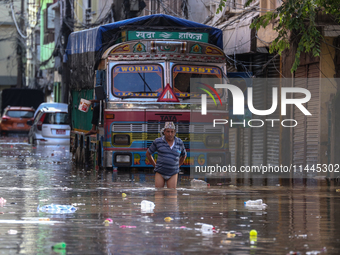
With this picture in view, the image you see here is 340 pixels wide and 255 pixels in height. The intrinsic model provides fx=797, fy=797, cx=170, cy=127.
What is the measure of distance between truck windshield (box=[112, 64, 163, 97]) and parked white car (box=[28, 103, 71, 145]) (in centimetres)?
1269

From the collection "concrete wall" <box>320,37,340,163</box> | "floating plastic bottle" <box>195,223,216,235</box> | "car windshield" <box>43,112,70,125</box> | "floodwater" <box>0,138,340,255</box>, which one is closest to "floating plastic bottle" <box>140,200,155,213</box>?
"floodwater" <box>0,138,340,255</box>

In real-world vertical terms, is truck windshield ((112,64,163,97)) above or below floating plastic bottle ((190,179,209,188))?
above

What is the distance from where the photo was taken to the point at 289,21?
15.8 metres

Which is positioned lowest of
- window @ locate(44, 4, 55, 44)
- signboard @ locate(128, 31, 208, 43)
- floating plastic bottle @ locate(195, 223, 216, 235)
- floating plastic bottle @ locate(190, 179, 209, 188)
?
floating plastic bottle @ locate(190, 179, 209, 188)

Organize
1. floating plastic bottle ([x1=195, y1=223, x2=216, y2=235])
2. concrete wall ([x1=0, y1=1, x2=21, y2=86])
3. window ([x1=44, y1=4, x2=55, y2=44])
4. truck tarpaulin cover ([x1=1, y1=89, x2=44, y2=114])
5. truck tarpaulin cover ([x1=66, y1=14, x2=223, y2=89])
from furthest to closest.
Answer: concrete wall ([x1=0, y1=1, x2=21, y2=86]) < window ([x1=44, y1=4, x2=55, y2=44]) < truck tarpaulin cover ([x1=1, y1=89, x2=44, y2=114]) < truck tarpaulin cover ([x1=66, y1=14, x2=223, y2=89]) < floating plastic bottle ([x1=195, y1=223, x2=216, y2=235])

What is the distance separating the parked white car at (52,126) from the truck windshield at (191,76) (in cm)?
1282

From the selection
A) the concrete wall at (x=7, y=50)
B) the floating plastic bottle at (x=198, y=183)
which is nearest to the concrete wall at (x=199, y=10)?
the floating plastic bottle at (x=198, y=183)

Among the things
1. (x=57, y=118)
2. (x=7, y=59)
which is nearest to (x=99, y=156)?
(x=57, y=118)

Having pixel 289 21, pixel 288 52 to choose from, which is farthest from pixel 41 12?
pixel 289 21

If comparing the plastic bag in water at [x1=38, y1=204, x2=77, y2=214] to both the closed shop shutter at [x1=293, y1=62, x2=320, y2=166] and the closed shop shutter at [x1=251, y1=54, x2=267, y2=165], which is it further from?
the closed shop shutter at [x1=251, y1=54, x2=267, y2=165]

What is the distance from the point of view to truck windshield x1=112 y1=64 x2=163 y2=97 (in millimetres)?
18297

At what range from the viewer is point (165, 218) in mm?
9641

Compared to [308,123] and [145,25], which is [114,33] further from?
[308,123]

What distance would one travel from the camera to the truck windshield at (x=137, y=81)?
1830 centimetres
